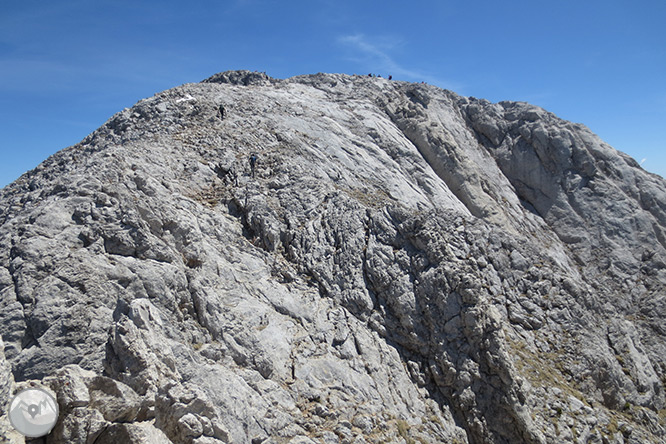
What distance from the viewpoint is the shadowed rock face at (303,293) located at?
484 inches

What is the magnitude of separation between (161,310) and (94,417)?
22.0 ft

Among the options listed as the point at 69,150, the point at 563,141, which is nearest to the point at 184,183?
the point at 69,150

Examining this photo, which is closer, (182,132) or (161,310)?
(161,310)

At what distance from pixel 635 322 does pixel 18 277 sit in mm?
41644

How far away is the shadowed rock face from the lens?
12.3 meters

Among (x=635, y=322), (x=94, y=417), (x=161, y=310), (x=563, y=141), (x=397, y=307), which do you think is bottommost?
(x=94, y=417)

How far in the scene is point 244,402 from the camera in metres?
13.8

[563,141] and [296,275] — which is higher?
[563,141]

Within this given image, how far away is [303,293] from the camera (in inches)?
817

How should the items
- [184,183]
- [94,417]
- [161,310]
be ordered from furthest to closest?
[184,183] → [161,310] → [94,417]

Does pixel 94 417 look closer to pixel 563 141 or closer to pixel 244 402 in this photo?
pixel 244 402

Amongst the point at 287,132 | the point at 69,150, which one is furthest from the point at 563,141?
the point at 69,150

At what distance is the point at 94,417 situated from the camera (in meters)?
8.28

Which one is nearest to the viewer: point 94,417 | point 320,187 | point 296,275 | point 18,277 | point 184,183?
point 94,417
